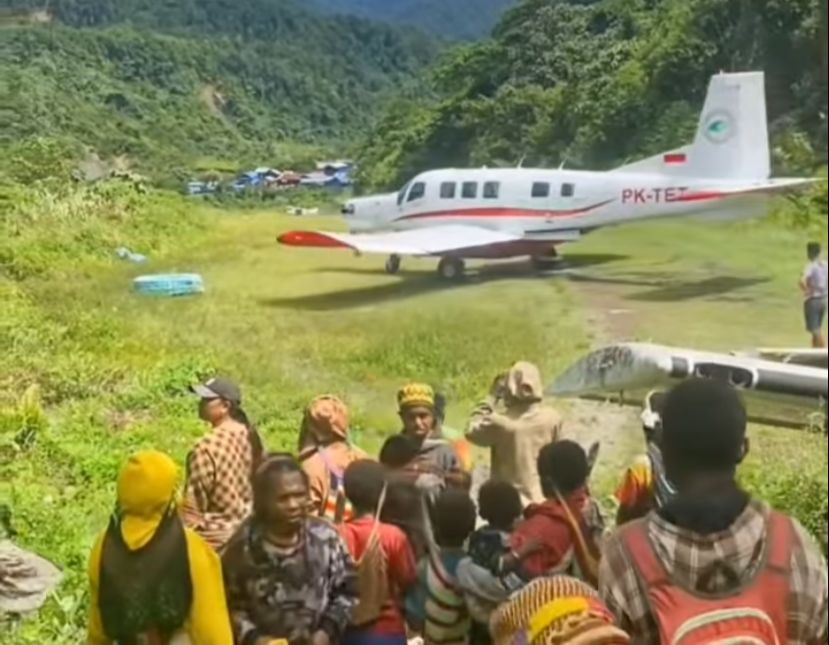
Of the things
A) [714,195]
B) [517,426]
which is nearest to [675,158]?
[714,195]

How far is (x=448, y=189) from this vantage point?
383 centimetres

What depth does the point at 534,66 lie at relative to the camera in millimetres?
3877

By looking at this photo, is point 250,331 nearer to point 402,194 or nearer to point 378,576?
point 402,194

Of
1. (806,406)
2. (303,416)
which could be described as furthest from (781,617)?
(303,416)

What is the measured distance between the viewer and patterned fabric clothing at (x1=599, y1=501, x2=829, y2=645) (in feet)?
6.86

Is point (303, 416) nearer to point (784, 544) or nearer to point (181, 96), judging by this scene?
point (181, 96)

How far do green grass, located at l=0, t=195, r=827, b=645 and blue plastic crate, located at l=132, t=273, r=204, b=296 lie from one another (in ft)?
0.08

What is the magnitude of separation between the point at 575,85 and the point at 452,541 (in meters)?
1.33

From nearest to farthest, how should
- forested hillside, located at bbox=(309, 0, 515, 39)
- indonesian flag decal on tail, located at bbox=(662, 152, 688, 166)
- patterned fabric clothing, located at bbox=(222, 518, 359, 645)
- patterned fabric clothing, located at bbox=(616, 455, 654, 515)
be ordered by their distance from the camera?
patterned fabric clothing, located at bbox=(222, 518, 359, 645) < patterned fabric clothing, located at bbox=(616, 455, 654, 515) < indonesian flag decal on tail, located at bbox=(662, 152, 688, 166) < forested hillside, located at bbox=(309, 0, 515, 39)

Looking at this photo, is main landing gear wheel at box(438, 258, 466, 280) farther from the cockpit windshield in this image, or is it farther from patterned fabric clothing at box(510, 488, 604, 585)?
patterned fabric clothing at box(510, 488, 604, 585)

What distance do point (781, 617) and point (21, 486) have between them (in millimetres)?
2652

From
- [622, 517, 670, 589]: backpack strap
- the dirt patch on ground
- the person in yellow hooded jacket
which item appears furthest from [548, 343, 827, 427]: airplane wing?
the dirt patch on ground

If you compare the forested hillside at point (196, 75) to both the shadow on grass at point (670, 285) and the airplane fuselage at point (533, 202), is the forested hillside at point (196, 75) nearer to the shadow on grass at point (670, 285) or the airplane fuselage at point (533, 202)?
the airplane fuselage at point (533, 202)

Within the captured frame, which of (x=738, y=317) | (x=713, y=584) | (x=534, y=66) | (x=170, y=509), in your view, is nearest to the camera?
(x=713, y=584)
